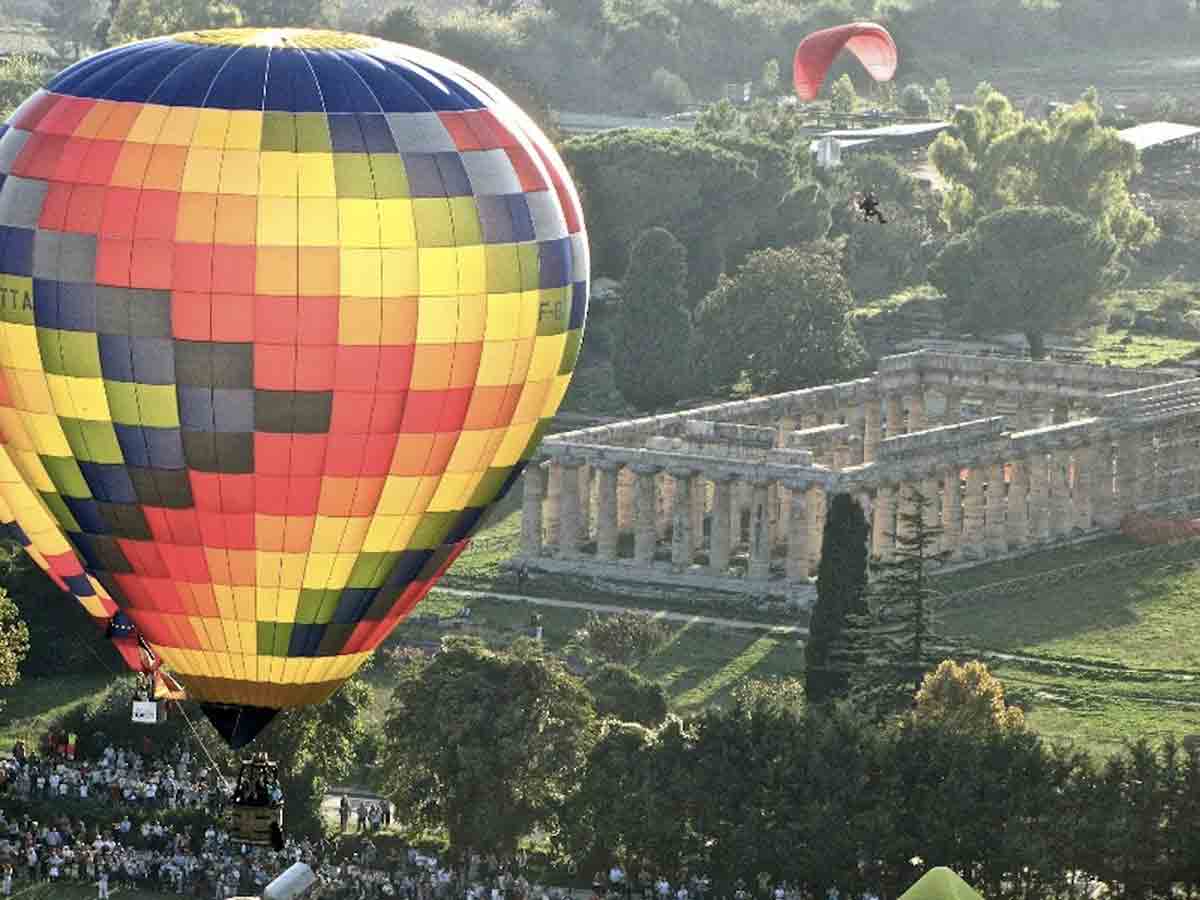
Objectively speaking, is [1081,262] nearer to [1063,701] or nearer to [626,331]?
[626,331]

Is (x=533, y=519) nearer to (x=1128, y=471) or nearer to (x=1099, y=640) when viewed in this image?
(x=1099, y=640)

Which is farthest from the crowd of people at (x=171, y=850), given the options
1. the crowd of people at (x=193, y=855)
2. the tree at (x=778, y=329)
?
the tree at (x=778, y=329)

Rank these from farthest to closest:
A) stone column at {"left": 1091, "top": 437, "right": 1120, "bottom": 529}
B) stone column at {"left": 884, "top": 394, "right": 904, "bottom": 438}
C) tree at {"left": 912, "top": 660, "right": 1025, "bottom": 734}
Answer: stone column at {"left": 884, "top": 394, "right": 904, "bottom": 438} < stone column at {"left": 1091, "top": 437, "right": 1120, "bottom": 529} < tree at {"left": 912, "top": 660, "right": 1025, "bottom": 734}

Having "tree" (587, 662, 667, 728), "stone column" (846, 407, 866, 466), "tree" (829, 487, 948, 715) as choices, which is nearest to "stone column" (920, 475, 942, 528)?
"stone column" (846, 407, 866, 466)

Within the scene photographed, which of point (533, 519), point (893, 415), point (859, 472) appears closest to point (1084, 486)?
point (893, 415)

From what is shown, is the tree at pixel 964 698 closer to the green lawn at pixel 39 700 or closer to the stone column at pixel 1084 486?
the green lawn at pixel 39 700

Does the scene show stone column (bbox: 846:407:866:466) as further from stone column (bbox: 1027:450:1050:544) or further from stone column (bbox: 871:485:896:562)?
stone column (bbox: 871:485:896:562)
